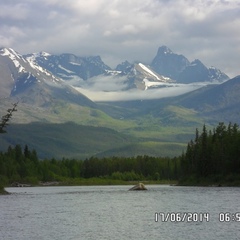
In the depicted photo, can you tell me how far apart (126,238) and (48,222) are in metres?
20.6

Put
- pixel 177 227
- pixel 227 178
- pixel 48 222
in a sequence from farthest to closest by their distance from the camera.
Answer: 1. pixel 227 178
2. pixel 48 222
3. pixel 177 227

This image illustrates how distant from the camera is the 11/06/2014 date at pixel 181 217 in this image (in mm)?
84625

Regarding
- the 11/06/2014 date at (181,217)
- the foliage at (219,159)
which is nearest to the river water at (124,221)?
the 11/06/2014 date at (181,217)

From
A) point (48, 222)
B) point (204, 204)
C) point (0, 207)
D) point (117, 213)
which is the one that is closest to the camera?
point (48, 222)

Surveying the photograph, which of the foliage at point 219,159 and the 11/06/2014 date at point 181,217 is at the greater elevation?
the foliage at point 219,159

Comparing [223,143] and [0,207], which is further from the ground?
[223,143]

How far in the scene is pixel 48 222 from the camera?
8775cm

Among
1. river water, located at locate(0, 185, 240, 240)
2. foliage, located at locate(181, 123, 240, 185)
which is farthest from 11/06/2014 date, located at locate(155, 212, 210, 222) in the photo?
foliage, located at locate(181, 123, 240, 185)

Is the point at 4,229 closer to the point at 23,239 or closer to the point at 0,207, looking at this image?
the point at 23,239

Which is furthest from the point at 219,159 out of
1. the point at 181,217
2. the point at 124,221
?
the point at 124,221

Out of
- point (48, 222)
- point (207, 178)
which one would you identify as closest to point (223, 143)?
point (207, 178)

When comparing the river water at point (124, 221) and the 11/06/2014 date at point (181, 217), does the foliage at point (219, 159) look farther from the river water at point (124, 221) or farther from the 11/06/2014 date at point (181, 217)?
the 11/06/2014 date at point (181, 217)

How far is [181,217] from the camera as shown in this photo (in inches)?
3462

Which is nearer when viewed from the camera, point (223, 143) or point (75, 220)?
point (75, 220)
